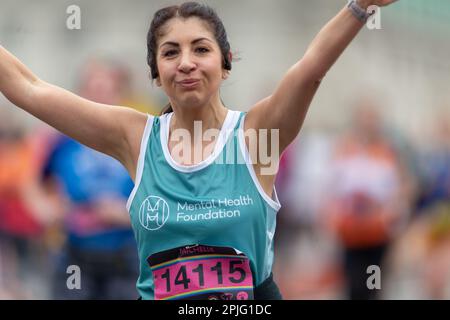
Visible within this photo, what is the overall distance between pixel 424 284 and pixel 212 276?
625 cm

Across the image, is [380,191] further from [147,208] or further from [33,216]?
[147,208]

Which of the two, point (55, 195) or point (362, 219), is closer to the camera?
point (55, 195)

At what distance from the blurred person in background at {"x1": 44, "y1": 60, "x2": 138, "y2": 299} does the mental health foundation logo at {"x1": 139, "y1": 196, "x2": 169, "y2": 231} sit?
3303mm

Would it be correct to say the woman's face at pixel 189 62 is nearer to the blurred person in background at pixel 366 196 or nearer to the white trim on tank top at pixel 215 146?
the white trim on tank top at pixel 215 146

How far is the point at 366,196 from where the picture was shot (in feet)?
27.1

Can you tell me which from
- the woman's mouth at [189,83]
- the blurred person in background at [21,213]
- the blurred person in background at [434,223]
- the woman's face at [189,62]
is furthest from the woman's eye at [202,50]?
the blurred person in background at [434,223]

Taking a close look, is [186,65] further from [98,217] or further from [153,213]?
[98,217]

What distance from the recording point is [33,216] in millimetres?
8578

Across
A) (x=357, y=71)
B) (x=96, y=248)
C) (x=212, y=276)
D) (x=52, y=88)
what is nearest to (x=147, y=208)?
(x=212, y=276)

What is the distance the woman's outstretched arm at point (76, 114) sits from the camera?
3.99 metres

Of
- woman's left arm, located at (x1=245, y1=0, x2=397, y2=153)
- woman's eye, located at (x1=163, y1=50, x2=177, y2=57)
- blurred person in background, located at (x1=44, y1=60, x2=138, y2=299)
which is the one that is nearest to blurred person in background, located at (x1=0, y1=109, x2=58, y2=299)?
blurred person in background, located at (x1=44, y1=60, x2=138, y2=299)

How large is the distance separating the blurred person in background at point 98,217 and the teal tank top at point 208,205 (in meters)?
3.22

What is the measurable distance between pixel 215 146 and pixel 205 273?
499mm

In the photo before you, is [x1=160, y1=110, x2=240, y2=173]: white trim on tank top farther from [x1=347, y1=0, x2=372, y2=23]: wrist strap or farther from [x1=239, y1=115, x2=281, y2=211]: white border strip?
[x1=347, y1=0, x2=372, y2=23]: wrist strap
